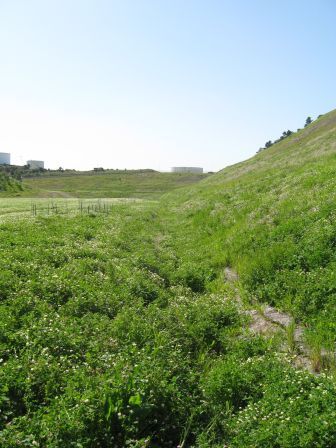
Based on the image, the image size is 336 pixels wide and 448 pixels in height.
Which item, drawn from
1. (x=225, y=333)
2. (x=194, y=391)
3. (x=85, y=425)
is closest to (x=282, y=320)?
(x=225, y=333)

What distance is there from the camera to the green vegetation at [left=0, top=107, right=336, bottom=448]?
20.0 ft

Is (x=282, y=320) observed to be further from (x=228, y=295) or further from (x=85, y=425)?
(x=85, y=425)

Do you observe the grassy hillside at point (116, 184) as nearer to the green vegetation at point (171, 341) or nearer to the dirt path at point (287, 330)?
the green vegetation at point (171, 341)

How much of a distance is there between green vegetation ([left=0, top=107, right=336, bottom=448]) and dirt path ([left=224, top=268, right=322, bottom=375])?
0.05 m

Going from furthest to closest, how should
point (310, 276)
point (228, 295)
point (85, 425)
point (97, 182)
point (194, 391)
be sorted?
point (97, 182)
point (228, 295)
point (310, 276)
point (194, 391)
point (85, 425)

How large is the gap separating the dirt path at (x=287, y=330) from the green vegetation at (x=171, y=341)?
0.05 metres

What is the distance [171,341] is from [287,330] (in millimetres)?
3101

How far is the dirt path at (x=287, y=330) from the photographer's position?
326 inches

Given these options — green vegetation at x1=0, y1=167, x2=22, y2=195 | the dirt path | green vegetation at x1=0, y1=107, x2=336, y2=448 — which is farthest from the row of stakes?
green vegetation at x1=0, y1=167, x2=22, y2=195

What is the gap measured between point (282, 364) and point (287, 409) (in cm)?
176

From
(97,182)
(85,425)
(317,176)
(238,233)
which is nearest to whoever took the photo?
(85,425)

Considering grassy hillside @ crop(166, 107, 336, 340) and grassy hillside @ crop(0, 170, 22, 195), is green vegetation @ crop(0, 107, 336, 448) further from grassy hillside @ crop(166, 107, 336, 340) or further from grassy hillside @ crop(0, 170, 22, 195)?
grassy hillside @ crop(0, 170, 22, 195)

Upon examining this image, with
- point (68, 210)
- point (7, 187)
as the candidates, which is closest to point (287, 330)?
point (68, 210)

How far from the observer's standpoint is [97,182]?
152 m
